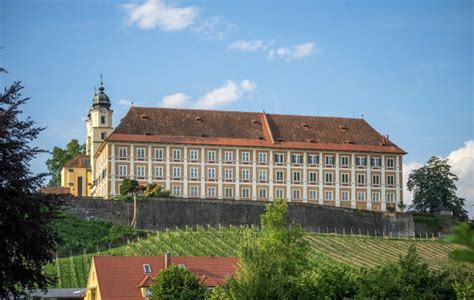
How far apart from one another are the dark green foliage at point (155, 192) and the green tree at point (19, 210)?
6994 centimetres

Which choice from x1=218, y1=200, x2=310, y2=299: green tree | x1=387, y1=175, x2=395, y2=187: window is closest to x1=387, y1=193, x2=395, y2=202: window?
x1=387, y1=175, x2=395, y2=187: window

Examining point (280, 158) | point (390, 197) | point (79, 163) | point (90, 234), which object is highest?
point (79, 163)

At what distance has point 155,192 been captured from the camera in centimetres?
8950

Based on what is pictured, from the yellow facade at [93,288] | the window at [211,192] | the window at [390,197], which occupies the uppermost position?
the window at [211,192]

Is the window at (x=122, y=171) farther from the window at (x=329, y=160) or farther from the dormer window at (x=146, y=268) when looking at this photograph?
the dormer window at (x=146, y=268)

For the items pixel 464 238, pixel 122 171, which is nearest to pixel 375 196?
pixel 122 171

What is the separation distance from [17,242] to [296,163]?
79.3 m

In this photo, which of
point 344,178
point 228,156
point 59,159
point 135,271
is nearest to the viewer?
point 135,271

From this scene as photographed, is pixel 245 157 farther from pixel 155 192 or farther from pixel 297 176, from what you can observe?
pixel 155 192

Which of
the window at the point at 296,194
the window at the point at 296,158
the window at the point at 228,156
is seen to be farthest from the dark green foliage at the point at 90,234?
the window at the point at 296,158

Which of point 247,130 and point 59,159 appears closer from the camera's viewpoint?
point 247,130

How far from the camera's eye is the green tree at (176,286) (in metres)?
44.7

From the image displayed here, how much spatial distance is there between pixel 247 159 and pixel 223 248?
2377 cm

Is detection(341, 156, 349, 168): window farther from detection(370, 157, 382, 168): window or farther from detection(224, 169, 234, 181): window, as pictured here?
detection(224, 169, 234, 181): window
